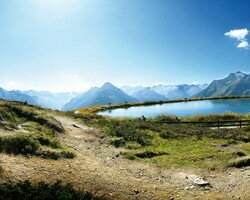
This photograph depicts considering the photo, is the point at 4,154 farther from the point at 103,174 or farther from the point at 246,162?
the point at 246,162

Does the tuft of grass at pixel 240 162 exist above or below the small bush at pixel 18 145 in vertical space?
below

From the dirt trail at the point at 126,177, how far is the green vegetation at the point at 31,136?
1271 millimetres

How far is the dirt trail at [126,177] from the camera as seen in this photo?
2050 cm

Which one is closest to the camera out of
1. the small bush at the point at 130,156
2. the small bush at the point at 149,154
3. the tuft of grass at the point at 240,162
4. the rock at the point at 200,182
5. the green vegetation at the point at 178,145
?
the rock at the point at 200,182

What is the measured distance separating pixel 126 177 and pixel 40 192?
745 centimetres

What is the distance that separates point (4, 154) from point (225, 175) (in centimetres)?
1644

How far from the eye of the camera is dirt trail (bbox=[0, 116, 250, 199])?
807 inches

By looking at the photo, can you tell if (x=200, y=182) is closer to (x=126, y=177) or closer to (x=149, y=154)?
(x=126, y=177)

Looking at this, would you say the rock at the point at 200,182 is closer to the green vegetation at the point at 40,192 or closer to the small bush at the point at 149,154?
the small bush at the point at 149,154

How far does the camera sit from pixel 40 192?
1800 centimetres

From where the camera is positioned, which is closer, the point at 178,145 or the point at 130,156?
the point at 130,156

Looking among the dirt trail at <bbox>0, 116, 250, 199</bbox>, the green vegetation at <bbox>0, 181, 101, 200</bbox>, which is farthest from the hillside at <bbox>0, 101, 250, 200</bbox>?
the green vegetation at <bbox>0, 181, 101, 200</bbox>

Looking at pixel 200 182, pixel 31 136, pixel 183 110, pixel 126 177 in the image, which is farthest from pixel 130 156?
pixel 183 110

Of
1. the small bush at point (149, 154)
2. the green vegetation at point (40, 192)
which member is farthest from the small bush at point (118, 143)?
the green vegetation at point (40, 192)
